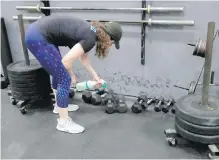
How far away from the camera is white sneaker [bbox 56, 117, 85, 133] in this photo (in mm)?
2379

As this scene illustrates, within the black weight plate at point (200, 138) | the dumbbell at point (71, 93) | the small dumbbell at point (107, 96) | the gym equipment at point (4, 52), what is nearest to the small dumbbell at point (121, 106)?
the small dumbbell at point (107, 96)

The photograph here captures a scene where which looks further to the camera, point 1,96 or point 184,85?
point 1,96

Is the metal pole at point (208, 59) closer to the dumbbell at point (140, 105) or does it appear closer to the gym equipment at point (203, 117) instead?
the gym equipment at point (203, 117)

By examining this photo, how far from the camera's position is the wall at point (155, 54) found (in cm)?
244

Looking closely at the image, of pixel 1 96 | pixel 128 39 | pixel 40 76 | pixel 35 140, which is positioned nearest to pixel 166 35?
pixel 128 39

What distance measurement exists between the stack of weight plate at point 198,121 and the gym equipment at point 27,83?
1.41 m

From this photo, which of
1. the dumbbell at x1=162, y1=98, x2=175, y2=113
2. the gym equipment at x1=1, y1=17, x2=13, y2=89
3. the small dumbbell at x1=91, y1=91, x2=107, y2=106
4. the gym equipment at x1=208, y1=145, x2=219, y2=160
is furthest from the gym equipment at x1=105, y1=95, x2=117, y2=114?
the gym equipment at x1=1, y1=17, x2=13, y2=89

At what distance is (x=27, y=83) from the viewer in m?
2.69

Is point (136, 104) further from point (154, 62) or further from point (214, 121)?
point (214, 121)

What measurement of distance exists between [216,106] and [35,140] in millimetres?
1492

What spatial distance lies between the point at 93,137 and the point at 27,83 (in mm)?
905

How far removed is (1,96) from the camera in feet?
10.6

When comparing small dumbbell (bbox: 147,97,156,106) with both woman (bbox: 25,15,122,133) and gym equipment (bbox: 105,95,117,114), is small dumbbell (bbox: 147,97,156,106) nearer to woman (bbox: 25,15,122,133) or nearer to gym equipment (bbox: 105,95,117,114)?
gym equipment (bbox: 105,95,117,114)

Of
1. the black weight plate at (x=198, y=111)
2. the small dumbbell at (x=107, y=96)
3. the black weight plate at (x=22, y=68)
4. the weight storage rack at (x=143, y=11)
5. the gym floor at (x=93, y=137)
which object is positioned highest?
the weight storage rack at (x=143, y=11)
